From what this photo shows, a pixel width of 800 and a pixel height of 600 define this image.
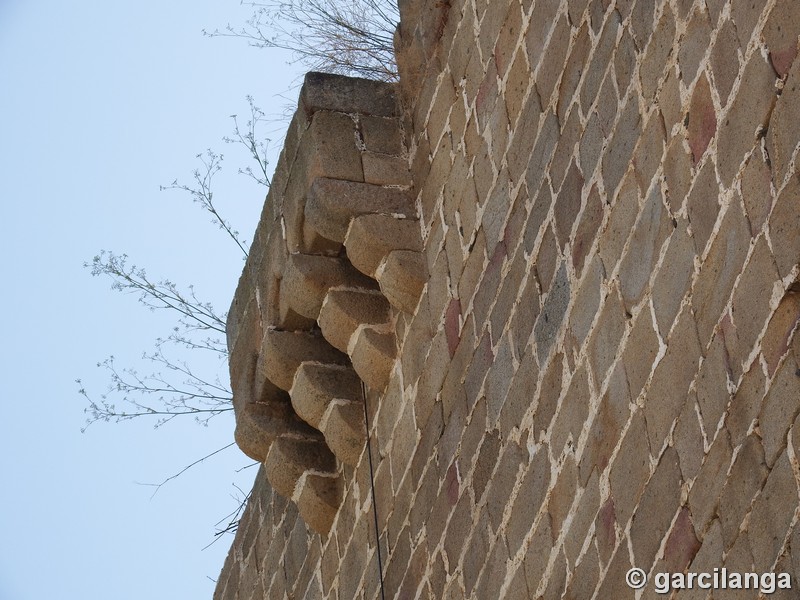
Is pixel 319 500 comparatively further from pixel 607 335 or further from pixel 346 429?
pixel 607 335

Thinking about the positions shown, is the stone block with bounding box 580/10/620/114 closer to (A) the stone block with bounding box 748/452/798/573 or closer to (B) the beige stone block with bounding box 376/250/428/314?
(B) the beige stone block with bounding box 376/250/428/314

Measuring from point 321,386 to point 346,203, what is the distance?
78 cm

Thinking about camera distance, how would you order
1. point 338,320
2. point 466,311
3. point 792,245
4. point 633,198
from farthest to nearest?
1. point 338,320
2. point 466,311
3. point 633,198
4. point 792,245

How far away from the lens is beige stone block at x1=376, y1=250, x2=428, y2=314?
554cm

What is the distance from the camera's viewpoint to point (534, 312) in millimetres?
4645

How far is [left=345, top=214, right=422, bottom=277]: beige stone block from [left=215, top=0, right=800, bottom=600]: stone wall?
0.01 meters

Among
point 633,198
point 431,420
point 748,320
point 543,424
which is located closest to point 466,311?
point 431,420

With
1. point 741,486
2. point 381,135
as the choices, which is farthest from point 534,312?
point 381,135

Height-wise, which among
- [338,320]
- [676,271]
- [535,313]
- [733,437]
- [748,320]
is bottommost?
[733,437]

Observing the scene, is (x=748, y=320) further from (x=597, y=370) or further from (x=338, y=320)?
(x=338, y=320)

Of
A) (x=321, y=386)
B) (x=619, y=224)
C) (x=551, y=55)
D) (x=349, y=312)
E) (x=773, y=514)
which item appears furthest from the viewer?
(x=321, y=386)

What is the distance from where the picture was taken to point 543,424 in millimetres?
4496

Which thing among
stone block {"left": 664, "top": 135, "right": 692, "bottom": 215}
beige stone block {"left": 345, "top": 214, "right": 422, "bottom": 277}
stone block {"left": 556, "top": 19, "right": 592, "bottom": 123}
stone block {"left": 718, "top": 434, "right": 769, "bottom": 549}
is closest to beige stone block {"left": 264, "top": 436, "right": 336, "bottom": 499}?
beige stone block {"left": 345, "top": 214, "right": 422, "bottom": 277}

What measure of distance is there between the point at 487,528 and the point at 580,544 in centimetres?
63
